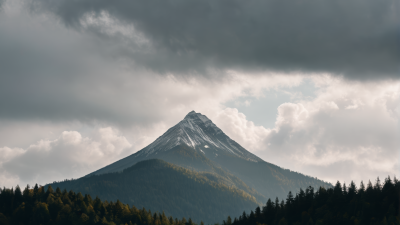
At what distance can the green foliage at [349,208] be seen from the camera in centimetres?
16751

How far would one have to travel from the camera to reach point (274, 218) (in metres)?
199

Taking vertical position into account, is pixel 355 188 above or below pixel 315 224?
above

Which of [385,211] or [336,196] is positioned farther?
[336,196]

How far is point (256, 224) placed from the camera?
197 meters

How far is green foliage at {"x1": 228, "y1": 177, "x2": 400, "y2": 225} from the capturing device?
168m

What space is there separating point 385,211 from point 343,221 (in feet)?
63.3

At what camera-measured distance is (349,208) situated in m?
178

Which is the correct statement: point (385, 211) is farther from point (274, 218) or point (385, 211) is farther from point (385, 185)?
point (274, 218)

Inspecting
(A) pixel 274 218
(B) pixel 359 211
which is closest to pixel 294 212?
(A) pixel 274 218

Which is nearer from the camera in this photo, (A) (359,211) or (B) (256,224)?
(A) (359,211)

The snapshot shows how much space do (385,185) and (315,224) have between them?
144ft

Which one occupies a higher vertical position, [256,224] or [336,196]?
[336,196]

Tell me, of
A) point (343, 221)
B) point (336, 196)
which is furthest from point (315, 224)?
point (336, 196)

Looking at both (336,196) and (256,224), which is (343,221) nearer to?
(336,196)
